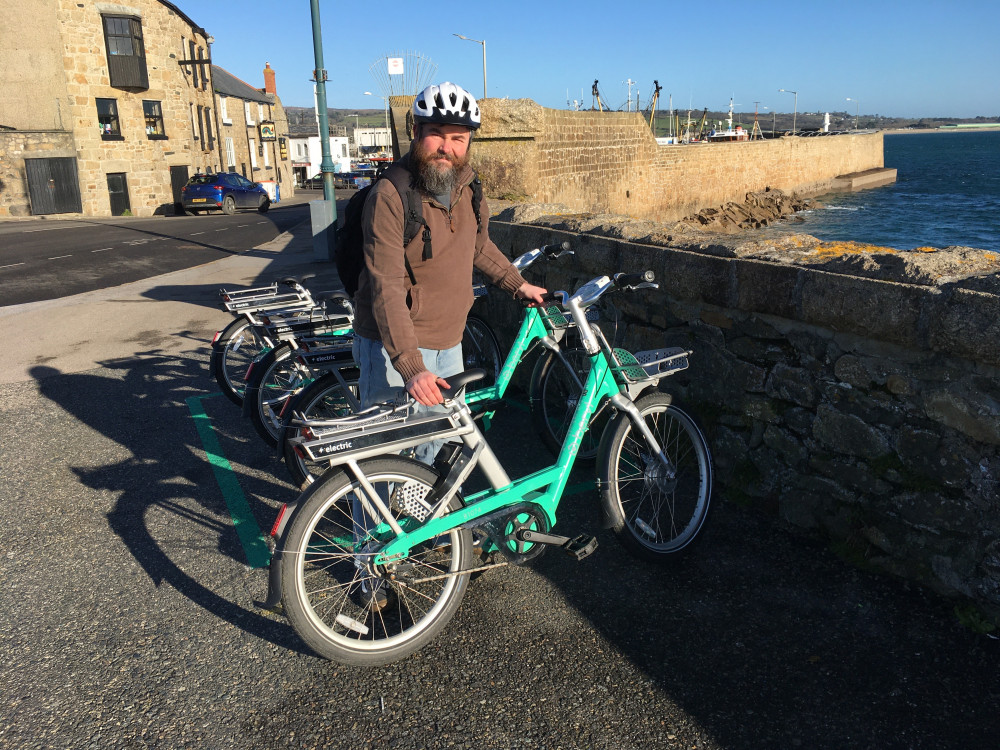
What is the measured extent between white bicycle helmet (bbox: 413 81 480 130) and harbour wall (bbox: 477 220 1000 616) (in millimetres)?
1811

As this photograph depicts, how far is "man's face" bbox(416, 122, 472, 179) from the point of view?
3104 millimetres

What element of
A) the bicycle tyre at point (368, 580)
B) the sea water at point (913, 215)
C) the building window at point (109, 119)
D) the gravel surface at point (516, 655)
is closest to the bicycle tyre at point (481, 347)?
the gravel surface at point (516, 655)

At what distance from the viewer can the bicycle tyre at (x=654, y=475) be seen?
360cm

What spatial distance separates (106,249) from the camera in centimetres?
1888

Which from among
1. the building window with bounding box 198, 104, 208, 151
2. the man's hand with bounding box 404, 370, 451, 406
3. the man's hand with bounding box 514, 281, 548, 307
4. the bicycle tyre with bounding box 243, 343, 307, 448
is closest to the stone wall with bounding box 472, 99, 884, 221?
the bicycle tyre with bounding box 243, 343, 307, 448

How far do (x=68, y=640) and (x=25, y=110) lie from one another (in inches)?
1488

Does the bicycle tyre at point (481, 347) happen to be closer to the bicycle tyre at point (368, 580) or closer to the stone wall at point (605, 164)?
the bicycle tyre at point (368, 580)

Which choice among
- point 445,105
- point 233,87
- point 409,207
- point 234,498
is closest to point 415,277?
point 409,207

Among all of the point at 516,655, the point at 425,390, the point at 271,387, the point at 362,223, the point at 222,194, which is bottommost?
the point at 516,655

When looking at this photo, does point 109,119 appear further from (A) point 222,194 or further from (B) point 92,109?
(A) point 222,194

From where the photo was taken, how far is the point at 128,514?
14.3 ft

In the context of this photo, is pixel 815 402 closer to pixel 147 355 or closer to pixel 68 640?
pixel 68 640

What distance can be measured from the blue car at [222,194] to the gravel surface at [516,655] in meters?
32.0

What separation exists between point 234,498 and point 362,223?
2186mm
